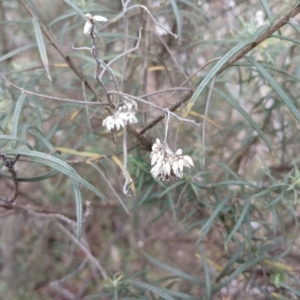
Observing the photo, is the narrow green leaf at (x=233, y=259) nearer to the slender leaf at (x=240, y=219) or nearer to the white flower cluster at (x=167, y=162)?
the slender leaf at (x=240, y=219)

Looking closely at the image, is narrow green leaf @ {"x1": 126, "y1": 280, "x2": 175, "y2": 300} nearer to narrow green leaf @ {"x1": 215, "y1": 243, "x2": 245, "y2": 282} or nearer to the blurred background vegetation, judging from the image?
the blurred background vegetation

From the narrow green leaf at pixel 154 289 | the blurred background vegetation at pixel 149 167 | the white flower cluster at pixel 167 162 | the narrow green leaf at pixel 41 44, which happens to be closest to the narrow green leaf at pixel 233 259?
the blurred background vegetation at pixel 149 167

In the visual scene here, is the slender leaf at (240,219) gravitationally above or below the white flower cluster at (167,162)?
below

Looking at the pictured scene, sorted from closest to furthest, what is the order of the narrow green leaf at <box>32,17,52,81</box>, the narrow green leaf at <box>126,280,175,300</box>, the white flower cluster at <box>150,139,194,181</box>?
the white flower cluster at <box>150,139,194,181</box> < the narrow green leaf at <box>32,17,52,81</box> < the narrow green leaf at <box>126,280,175,300</box>

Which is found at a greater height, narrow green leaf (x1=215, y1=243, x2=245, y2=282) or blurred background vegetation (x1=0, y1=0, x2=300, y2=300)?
blurred background vegetation (x1=0, y1=0, x2=300, y2=300)

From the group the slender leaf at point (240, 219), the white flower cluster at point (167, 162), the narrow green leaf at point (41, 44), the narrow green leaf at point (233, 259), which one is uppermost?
the narrow green leaf at point (41, 44)

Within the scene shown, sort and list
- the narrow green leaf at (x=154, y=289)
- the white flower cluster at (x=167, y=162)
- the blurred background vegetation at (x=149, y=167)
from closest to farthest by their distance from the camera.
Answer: the white flower cluster at (x=167, y=162)
the narrow green leaf at (x=154, y=289)
the blurred background vegetation at (x=149, y=167)

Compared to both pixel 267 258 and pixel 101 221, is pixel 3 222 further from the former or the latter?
pixel 267 258

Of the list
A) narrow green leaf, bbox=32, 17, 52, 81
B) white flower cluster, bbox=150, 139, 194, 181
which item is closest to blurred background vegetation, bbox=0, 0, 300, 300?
narrow green leaf, bbox=32, 17, 52, 81
